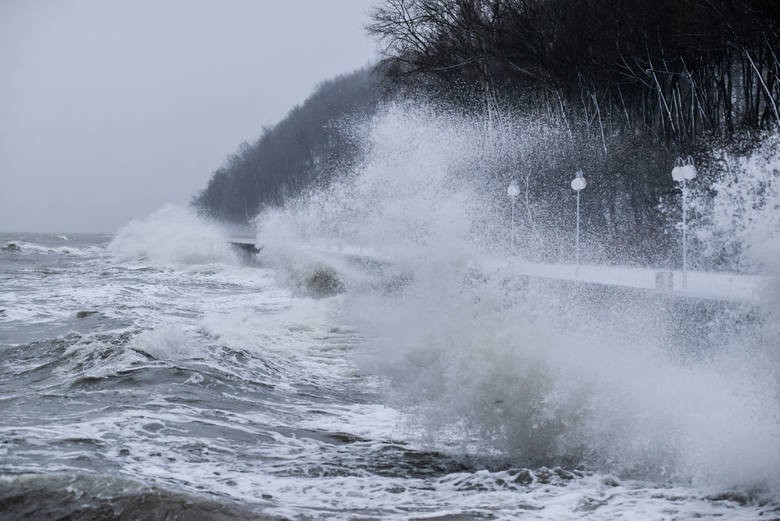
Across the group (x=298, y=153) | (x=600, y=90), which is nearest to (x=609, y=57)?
(x=600, y=90)

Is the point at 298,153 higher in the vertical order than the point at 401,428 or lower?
higher

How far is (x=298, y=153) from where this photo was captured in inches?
3172

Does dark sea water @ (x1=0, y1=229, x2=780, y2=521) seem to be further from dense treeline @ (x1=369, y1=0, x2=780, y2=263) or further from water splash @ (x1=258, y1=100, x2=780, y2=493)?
dense treeline @ (x1=369, y1=0, x2=780, y2=263)

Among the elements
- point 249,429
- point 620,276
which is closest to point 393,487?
point 249,429

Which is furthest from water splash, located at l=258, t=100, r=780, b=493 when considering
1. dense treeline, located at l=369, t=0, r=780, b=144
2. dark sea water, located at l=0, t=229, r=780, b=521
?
dense treeline, located at l=369, t=0, r=780, b=144

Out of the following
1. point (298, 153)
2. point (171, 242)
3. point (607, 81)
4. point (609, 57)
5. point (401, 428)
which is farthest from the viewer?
point (298, 153)

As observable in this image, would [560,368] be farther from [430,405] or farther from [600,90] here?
[600,90]

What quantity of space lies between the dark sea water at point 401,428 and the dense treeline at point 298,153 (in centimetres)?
4650

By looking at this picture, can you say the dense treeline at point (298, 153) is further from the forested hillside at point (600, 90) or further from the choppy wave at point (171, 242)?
the forested hillside at point (600, 90)

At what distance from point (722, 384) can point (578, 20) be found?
18809 millimetres

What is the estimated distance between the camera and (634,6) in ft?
71.6

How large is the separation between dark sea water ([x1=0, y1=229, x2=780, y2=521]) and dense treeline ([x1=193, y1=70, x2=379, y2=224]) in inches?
1831

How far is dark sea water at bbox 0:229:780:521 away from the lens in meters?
5.41

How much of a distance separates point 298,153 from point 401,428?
74.2 meters
